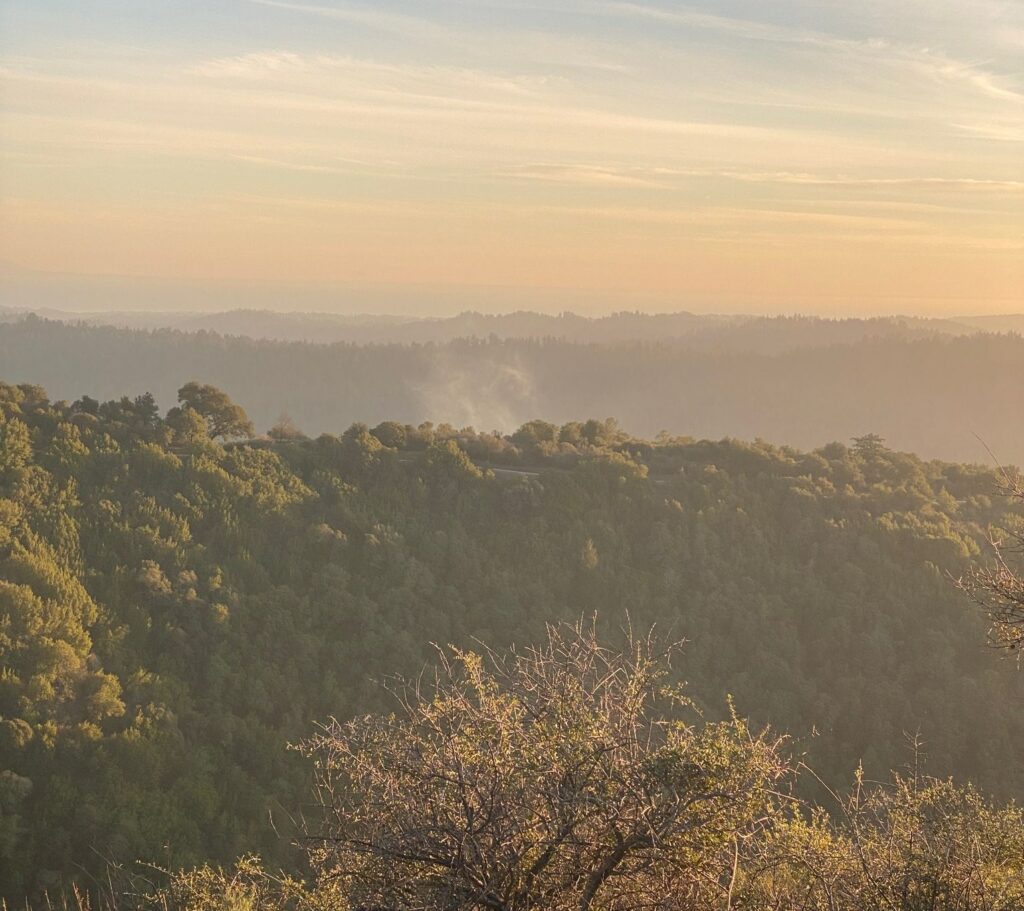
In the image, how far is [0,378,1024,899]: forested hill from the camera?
3600cm

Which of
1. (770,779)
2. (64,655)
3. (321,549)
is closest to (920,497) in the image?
(321,549)

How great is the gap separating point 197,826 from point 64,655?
798cm

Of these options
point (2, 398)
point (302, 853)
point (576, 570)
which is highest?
point (2, 398)

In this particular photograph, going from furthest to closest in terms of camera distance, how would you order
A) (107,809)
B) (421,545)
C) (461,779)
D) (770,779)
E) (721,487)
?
(721,487) < (421,545) < (107,809) < (770,779) < (461,779)

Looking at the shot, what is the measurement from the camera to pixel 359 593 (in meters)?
48.3

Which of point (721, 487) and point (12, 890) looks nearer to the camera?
point (12, 890)

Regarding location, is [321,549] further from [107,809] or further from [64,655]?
[107,809]

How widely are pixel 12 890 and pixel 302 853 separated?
857cm

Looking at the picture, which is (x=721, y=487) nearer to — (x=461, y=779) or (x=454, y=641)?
(x=454, y=641)

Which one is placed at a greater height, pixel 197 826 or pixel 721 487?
pixel 721 487

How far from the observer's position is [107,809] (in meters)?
34.0

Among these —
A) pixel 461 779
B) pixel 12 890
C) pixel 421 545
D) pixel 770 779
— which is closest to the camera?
pixel 461 779

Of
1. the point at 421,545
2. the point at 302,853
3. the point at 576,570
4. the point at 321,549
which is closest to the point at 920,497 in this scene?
the point at 576,570

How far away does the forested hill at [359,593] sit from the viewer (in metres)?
36.0
